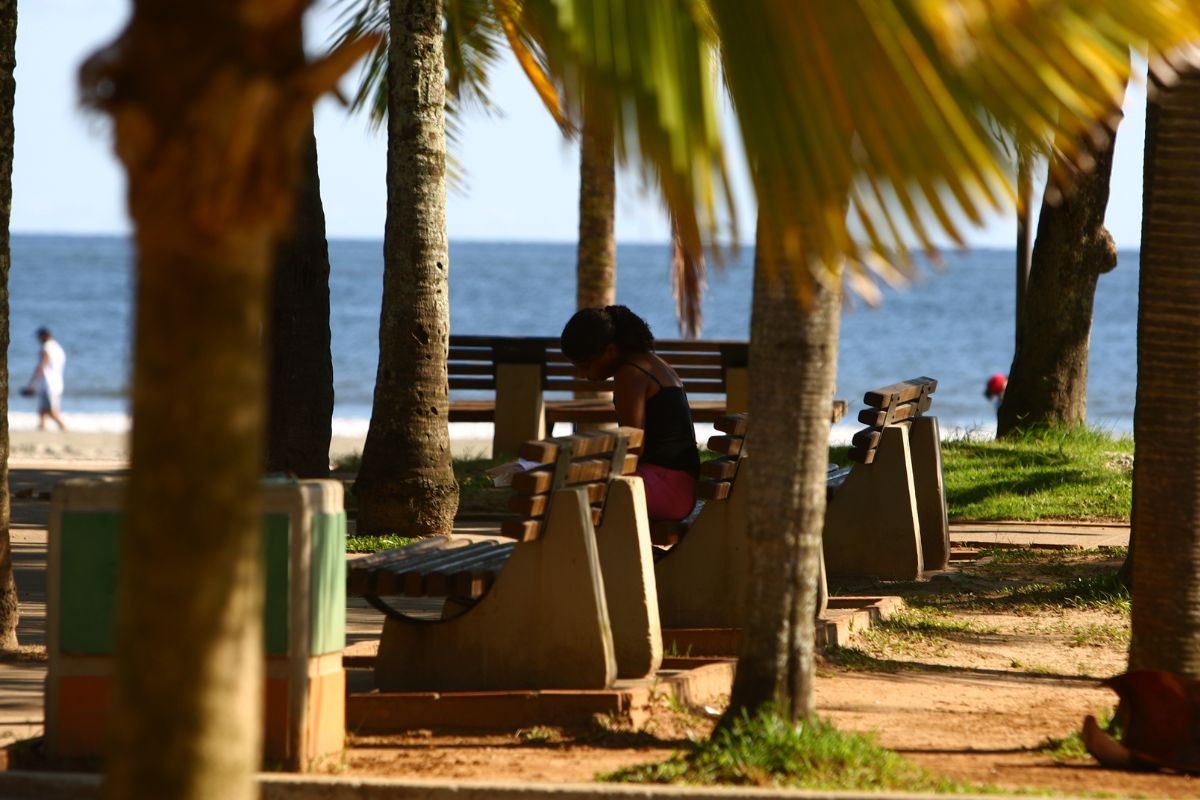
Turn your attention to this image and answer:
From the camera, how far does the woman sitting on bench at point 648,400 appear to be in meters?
7.34

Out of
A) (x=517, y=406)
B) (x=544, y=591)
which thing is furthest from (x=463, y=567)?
(x=517, y=406)

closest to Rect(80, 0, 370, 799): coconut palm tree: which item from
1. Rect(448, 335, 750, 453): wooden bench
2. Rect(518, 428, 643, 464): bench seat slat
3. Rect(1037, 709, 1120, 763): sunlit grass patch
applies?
Rect(518, 428, 643, 464): bench seat slat

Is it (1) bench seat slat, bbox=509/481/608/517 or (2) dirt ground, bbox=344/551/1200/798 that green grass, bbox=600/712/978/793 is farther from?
(1) bench seat slat, bbox=509/481/608/517

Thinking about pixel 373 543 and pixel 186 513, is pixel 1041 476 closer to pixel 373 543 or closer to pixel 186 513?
pixel 373 543

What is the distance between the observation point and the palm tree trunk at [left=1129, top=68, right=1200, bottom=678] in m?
5.47

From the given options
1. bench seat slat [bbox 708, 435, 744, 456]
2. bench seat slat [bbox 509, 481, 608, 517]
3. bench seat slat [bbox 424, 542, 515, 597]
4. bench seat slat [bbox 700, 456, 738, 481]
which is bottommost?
bench seat slat [bbox 424, 542, 515, 597]

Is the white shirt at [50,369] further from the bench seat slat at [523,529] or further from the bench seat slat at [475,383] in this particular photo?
the bench seat slat at [523,529]

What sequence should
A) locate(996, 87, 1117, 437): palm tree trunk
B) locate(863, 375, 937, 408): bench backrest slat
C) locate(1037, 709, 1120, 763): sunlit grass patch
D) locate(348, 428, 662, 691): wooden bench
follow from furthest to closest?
locate(996, 87, 1117, 437): palm tree trunk < locate(863, 375, 937, 408): bench backrest slat < locate(348, 428, 662, 691): wooden bench < locate(1037, 709, 1120, 763): sunlit grass patch

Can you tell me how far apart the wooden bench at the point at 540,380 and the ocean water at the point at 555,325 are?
13561mm

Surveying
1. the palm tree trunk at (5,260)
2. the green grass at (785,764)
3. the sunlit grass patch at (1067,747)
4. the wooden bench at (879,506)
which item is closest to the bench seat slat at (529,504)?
the green grass at (785,764)

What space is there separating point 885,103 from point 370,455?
763 cm

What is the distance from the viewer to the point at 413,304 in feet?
33.0

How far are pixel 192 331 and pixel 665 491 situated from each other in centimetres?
494

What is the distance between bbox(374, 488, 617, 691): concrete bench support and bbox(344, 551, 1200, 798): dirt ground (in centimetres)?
29
